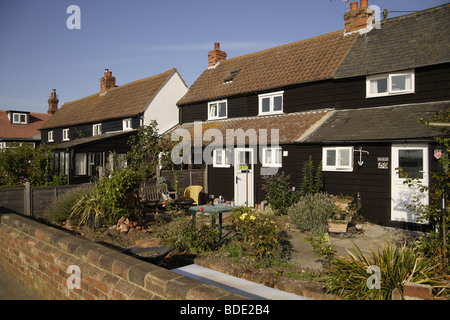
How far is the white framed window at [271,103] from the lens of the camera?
15688mm

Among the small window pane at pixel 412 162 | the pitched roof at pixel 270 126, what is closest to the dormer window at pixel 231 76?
the pitched roof at pixel 270 126

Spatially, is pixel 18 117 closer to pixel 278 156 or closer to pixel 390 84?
pixel 278 156

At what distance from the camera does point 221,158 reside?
1568 cm

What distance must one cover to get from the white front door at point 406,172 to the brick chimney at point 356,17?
24.7 feet

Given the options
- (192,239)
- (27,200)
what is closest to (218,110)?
(27,200)

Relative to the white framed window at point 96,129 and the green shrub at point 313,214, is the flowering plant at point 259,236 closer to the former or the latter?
the green shrub at point 313,214

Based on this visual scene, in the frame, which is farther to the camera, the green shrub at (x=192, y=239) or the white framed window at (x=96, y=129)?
the white framed window at (x=96, y=129)

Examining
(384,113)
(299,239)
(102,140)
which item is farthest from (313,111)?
(102,140)

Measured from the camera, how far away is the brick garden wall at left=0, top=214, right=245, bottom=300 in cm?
313

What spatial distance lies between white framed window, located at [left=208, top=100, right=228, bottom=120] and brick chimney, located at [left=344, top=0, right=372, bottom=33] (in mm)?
6846

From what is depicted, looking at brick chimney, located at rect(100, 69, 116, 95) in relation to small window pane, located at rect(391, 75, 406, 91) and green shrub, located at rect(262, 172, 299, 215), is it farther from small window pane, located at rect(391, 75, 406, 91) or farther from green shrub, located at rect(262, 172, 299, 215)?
small window pane, located at rect(391, 75, 406, 91)

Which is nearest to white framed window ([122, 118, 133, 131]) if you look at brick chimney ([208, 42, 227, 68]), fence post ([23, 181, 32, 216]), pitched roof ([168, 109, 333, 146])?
brick chimney ([208, 42, 227, 68])

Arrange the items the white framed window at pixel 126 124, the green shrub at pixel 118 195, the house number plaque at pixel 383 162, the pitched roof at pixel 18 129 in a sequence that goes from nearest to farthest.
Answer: the green shrub at pixel 118 195
the house number plaque at pixel 383 162
the white framed window at pixel 126 124
the pitched roof at pixel 18 129

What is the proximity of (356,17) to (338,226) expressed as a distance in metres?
10.7
